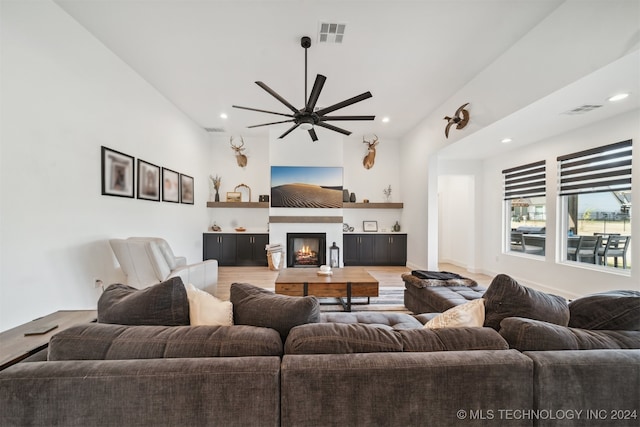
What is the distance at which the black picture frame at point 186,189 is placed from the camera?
16.4ft

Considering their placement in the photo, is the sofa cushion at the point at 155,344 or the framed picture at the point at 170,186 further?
the framed picture at the point at 170,186

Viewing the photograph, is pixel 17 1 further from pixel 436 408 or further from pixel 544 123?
pixel 544 123

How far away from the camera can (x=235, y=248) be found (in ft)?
20.3

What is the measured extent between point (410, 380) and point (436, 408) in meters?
0.14

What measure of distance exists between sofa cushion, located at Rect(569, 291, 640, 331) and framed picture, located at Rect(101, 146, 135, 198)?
4353 millimetres

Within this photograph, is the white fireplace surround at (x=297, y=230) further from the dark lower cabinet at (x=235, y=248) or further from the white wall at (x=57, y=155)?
the white wall at (x=57, y=155)

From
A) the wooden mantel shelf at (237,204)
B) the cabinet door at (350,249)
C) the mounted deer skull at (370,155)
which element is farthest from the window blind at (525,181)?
the wooden mantel shelf at (237,204)

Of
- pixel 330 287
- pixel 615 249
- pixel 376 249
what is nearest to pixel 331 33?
pixel 330 287

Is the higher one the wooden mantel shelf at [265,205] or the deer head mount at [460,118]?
the deer head mount at [460,118]

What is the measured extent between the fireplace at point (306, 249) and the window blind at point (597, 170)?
4.27m

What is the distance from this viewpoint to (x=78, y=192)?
2766 millimetres

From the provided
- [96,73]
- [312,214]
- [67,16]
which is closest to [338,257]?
[312,214]

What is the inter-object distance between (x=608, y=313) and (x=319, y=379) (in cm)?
148

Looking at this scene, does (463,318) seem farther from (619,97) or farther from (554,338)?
(619,97)
